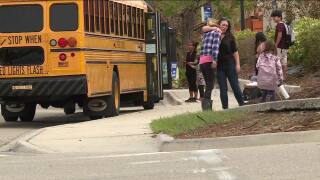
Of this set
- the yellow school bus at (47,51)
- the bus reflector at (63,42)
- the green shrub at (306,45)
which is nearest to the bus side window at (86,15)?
the yellow school bus at (47,51)

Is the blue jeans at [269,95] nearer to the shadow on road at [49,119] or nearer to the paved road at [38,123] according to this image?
the paved road at [38,123]

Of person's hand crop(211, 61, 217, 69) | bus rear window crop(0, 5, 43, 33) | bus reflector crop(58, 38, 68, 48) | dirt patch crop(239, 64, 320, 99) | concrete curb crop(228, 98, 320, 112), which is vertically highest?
bus rear window crop(0, 5, 43, 33)

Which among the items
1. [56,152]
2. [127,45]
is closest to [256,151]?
[56,152]

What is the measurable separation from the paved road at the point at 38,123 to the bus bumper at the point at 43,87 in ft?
2.71

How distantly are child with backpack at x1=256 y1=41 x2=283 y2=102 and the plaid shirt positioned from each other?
3.58 feet

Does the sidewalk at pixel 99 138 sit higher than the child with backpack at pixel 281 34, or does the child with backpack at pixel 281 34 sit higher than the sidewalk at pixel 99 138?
the child with backpack at pixel 281 34

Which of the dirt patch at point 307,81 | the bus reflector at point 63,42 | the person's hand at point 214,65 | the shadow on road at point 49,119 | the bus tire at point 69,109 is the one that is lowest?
the shadow on road at point 49,119

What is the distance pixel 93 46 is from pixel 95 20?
70 centimetres

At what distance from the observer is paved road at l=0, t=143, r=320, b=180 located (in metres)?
8.50

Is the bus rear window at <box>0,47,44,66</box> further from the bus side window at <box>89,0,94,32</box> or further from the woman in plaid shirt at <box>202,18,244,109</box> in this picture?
the woman in plaid shirt at <box>202,18,244,109</box>

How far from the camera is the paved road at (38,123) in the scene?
14552 millimetres

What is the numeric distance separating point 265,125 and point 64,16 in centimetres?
591

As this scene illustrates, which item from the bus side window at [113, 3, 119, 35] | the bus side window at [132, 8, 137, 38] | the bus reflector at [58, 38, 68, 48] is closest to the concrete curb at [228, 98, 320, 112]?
the bus reflector at [58, 38, 68, 48]

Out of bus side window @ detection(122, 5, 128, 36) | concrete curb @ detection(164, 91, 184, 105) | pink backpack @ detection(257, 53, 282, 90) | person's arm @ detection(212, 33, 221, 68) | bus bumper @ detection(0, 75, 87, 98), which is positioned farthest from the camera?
concrete curb @ detection(164, 91, 184, 105)
